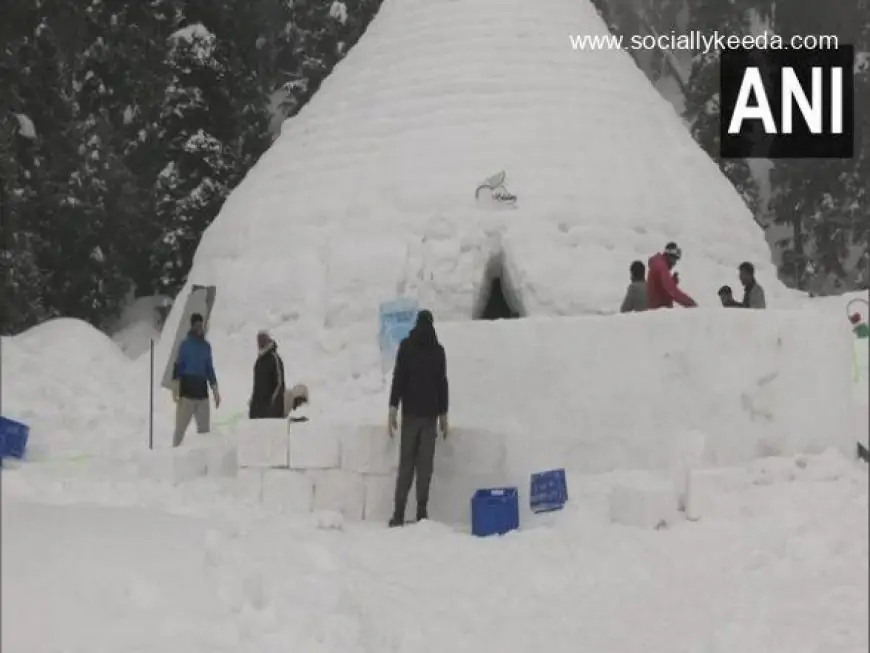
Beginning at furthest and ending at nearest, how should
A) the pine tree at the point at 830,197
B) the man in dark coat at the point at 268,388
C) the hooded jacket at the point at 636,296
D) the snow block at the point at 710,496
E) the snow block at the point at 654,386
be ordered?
the pine tree at the point at 830,197 < the hooded jacket at the point at 636,296 < the man in dark coat at the point at 268,388 < the snow block at the point at 654,386 < the snow block at the point at 710,496

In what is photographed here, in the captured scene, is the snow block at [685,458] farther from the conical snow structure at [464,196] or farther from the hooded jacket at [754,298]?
the conical snow structure at [464,196]

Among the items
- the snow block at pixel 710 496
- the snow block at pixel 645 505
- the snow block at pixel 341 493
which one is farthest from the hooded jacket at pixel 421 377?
the snow block at pixel 710 496

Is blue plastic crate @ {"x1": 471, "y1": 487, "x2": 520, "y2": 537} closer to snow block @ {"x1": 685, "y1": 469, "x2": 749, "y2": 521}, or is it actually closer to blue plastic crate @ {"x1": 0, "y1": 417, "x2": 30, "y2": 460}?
snow block @ {"x1": 685, "y1": 469, "x2": 749, "y2": 521}

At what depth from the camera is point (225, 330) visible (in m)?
10.8

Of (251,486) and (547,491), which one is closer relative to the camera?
(547,491)

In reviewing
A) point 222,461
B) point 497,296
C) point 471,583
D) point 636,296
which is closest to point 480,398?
point 636,296

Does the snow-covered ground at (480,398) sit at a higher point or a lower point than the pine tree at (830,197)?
lower

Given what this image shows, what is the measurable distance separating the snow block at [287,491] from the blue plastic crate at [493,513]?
0.99 metres

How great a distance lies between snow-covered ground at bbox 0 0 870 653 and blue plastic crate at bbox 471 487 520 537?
14 centimetres

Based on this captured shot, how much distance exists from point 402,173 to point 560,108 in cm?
185

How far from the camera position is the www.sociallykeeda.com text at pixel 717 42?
12320mm

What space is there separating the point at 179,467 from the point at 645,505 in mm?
3278

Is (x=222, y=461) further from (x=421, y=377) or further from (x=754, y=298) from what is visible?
(x=754, y=298)

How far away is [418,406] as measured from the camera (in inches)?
219
